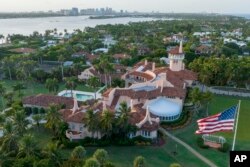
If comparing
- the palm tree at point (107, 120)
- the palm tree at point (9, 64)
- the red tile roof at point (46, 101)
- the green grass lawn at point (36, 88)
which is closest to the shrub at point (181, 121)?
the palm tree at point (107, 120)

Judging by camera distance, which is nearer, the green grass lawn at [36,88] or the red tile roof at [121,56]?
the green grass lawn at [36,88]

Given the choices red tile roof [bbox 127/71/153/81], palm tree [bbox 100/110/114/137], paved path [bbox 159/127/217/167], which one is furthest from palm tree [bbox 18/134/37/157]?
red tile roof [bbox 127/71/153/81]

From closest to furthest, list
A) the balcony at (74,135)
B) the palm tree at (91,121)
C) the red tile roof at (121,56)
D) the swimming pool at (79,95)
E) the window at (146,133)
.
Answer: the palm tree at (91,121) → the balcony at (74,135) → the window at (146,133) → the swimming pool at (79,95) → the red tile roof at (121,56)

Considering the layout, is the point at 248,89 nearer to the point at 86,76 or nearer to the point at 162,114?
the point at 162,114

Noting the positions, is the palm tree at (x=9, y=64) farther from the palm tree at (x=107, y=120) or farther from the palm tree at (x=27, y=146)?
the palm tree at (x=27, y=146)

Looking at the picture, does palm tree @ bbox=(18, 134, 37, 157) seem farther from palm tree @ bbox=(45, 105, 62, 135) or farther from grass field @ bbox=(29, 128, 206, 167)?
palm tree @ bbox=(45, 105, 62, 135)

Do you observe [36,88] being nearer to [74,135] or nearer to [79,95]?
[79,95]

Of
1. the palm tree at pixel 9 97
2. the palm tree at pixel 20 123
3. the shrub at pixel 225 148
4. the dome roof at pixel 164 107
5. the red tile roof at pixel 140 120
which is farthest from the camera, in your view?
the palm tree at pixel 9 97

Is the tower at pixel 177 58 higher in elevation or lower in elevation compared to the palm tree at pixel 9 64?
higher
